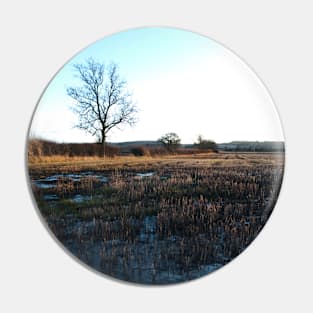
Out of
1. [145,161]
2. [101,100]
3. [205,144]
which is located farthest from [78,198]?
[205,144]

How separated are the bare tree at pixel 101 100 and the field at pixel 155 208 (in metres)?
0.17

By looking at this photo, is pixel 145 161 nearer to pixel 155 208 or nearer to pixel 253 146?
pixel 155 208

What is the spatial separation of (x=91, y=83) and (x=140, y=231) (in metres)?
0.78

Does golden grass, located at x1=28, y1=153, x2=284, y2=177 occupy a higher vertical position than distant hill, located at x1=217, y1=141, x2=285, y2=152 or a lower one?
lower

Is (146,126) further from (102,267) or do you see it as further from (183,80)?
(102,267)

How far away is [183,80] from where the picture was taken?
1.83 metres

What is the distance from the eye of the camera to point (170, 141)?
1.82 metres

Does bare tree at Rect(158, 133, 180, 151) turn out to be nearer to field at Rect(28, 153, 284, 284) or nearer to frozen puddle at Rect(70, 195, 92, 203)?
field at Rect(28, 153, 284, 284)

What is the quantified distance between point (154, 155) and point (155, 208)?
268mm

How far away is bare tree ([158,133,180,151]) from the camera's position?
1819 millimetres

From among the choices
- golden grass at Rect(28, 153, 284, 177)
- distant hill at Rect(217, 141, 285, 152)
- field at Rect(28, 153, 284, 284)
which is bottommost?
field at Rect(28, 153, 284, 284)

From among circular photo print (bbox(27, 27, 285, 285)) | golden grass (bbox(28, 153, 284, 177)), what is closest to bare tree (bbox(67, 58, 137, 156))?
circular photo print (bbox(27, 27, 285, 285))

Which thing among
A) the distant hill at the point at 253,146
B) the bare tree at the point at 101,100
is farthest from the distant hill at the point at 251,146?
the bare tree at the point at 101,100

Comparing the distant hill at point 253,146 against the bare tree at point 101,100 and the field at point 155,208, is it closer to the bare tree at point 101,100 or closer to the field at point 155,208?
the field at point 155,208
